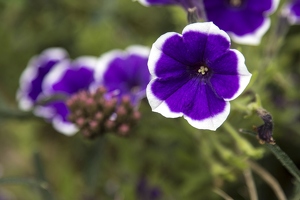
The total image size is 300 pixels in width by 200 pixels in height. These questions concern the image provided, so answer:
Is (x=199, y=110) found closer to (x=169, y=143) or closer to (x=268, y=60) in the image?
(x=268, y=60)

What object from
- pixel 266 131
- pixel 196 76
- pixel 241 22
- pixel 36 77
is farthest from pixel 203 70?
pixel 36 77

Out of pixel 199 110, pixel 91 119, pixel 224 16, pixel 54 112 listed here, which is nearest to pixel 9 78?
pixel 54 112

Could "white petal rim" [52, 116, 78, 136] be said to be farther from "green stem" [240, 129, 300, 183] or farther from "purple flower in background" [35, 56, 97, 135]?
"green stem" [240, 129, 300, 183]

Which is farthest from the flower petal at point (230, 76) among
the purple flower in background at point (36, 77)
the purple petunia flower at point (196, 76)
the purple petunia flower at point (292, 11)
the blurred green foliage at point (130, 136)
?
the purple flower in background at point (36, 77)

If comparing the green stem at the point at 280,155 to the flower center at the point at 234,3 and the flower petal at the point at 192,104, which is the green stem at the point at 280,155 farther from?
the flower center at the point at 234,3

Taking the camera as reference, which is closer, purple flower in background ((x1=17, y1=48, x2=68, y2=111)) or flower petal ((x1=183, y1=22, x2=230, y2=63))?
flower petal ((x1=183, y1=22, x2=230, y2=63))

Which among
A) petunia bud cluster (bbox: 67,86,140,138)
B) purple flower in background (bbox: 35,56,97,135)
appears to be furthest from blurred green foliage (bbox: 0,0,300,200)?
petunia bud cluster (bbox: 67,86,140,138)
